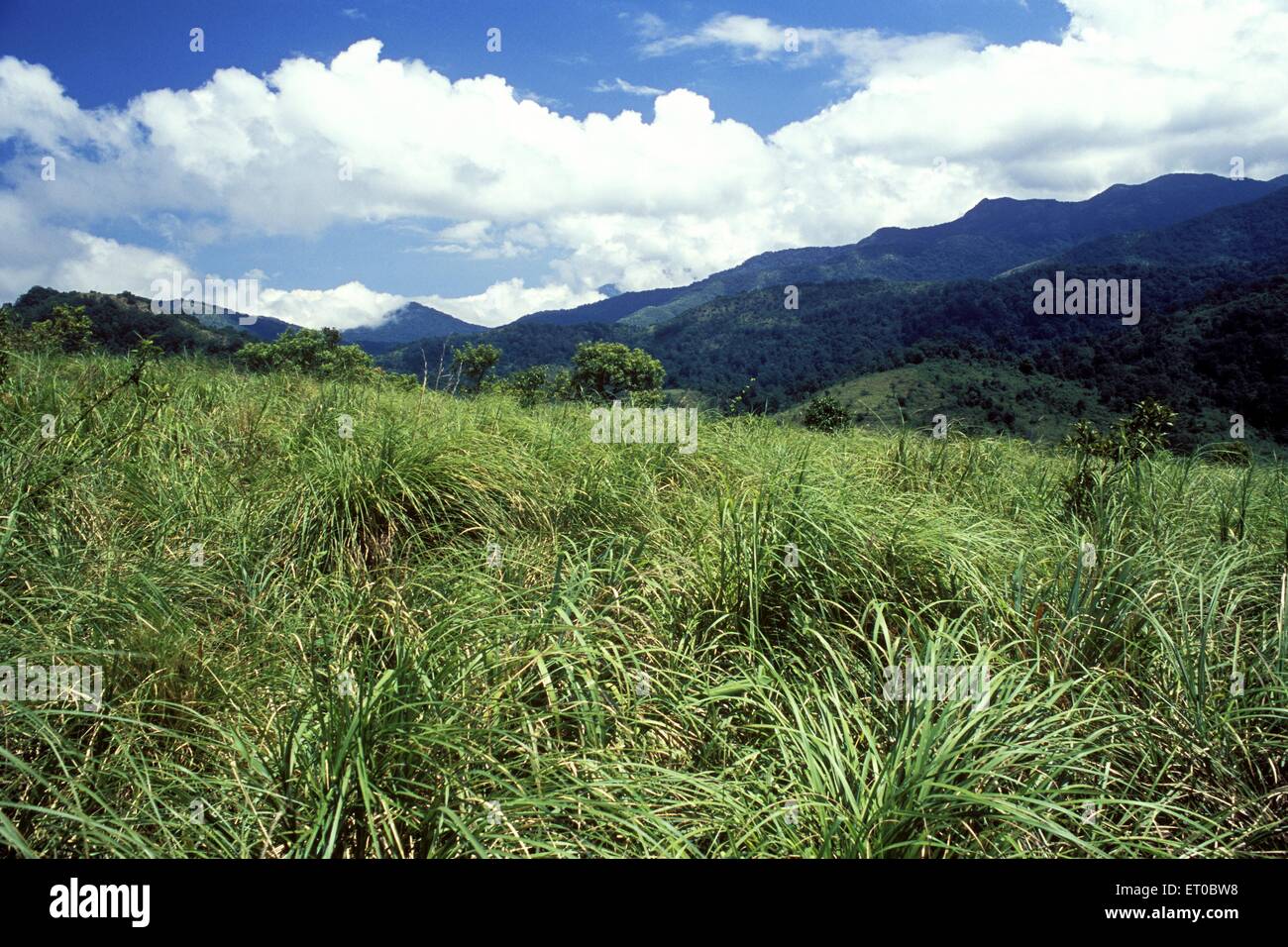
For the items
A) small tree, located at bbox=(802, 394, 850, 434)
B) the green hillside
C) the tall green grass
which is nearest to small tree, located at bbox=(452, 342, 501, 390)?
the tall green grass

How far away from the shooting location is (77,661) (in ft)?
7.30

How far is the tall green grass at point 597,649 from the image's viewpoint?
1.82 metres

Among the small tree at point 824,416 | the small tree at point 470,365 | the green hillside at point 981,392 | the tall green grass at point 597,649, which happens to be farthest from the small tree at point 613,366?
the tall green grass at point 597,649

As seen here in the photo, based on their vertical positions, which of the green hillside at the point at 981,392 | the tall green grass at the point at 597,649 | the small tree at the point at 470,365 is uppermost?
the green hillside at the point at 981,392

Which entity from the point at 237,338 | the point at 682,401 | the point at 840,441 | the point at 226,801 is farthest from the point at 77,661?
the point at 237,338

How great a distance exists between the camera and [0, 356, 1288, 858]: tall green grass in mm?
1815

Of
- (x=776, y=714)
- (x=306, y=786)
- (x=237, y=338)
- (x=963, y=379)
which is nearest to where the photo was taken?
(x=306, y=786)

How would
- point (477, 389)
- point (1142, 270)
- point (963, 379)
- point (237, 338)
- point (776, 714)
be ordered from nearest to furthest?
point (776, 714), point (477, 389), point (237, 338), point (963, 379), point (1142, 270)

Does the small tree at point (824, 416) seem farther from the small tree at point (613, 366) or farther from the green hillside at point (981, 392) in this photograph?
the small tree at point (613, 366)

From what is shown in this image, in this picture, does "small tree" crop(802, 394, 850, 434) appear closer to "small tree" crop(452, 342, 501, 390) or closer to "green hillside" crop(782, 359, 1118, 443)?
"small tree" crop(452, 342, 501, 390)

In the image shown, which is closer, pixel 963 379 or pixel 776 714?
pixel 776 714

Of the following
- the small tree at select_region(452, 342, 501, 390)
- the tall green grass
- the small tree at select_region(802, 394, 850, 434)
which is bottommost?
the tall green grass

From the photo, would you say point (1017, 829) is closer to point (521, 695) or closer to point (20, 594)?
point (521, 695)
